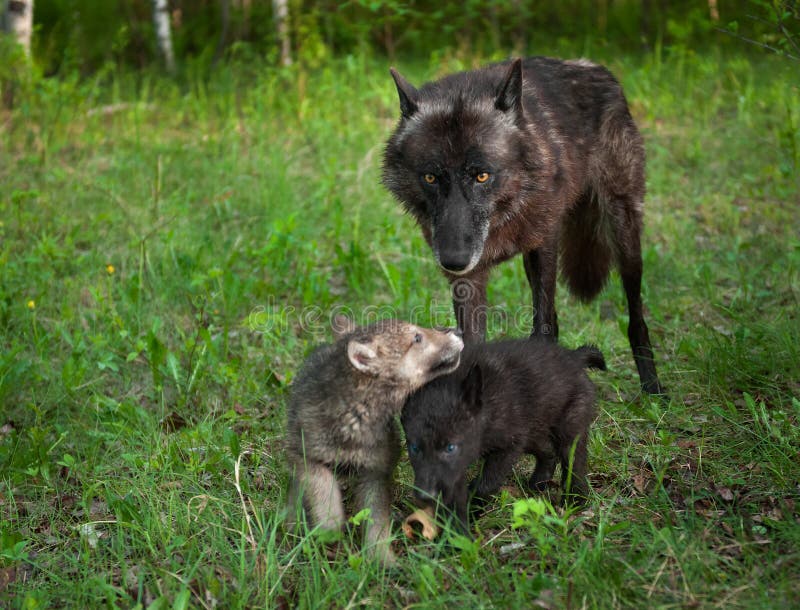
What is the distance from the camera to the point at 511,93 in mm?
4570

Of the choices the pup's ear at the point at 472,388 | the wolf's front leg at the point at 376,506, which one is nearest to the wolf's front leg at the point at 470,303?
the pup's ear at the point at 472,388

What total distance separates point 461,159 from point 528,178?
0.50m

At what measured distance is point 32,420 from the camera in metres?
4.91

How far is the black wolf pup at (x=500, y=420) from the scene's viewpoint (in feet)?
11.1

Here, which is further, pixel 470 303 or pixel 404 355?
pixel 470 303

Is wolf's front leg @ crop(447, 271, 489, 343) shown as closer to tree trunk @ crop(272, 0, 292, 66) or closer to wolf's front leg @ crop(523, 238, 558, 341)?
wolf's front leg @ crop(523, 238, 558, 341)

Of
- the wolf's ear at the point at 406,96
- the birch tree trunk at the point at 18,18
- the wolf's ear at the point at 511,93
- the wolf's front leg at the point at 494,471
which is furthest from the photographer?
the birch tree trunk at the point at 18,18

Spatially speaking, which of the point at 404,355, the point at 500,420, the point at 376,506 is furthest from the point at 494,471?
the point at 404,355

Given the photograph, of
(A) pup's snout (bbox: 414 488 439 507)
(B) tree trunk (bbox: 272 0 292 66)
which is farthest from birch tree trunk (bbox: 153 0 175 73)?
(A) pup's snout (bbox: 414 488 439 507)

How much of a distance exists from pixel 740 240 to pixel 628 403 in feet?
9.73

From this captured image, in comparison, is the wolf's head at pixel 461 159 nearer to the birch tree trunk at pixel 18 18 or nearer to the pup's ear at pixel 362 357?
the pup's ear at pixel 362 357

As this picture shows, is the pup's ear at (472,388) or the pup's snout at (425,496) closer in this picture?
the pup's snout at (425,496)

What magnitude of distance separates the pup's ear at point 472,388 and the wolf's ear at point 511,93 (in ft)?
5.91

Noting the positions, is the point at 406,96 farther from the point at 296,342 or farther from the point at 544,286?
the point at 296,342
